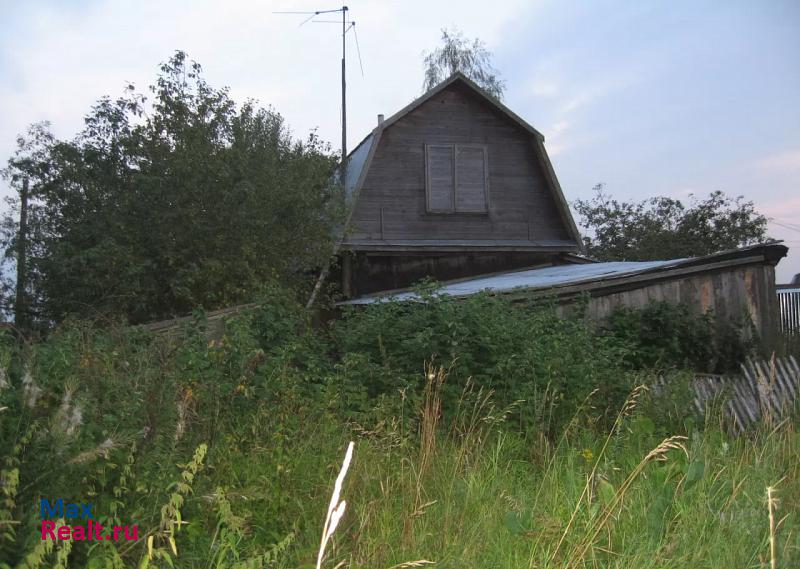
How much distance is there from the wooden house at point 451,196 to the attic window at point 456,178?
24mm

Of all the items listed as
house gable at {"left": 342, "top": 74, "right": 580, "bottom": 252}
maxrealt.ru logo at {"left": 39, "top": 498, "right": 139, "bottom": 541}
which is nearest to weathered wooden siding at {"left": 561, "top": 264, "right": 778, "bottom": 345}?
house gable at {"left": 342, "top": 74, "right": 580, "bottom": 252}

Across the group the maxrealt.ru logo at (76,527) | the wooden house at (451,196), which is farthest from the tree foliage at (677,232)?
the maxrealt.ru logo at (76,527)

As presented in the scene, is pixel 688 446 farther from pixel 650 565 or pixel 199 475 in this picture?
pixel 199 475

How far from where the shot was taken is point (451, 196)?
1661 cm

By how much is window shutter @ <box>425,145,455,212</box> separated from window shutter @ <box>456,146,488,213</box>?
16 cm

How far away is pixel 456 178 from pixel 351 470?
1334cm

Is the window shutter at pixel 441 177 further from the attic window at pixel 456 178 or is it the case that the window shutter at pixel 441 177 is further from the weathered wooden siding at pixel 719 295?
the weathered wooden siding at pixel 719 295

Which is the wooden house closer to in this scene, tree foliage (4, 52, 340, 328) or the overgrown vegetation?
tree foliage (4, 52, 340, 328)

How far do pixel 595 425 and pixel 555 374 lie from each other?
0.57 metres

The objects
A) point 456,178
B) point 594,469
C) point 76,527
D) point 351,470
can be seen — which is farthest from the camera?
point 456,178

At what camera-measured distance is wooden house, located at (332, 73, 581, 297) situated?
16.2 meters

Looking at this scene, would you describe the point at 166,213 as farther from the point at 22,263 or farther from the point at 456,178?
the point at 456,178

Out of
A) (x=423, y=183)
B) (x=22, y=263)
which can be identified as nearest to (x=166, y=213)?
(x=22, y=263)

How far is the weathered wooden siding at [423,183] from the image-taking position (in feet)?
53.0
